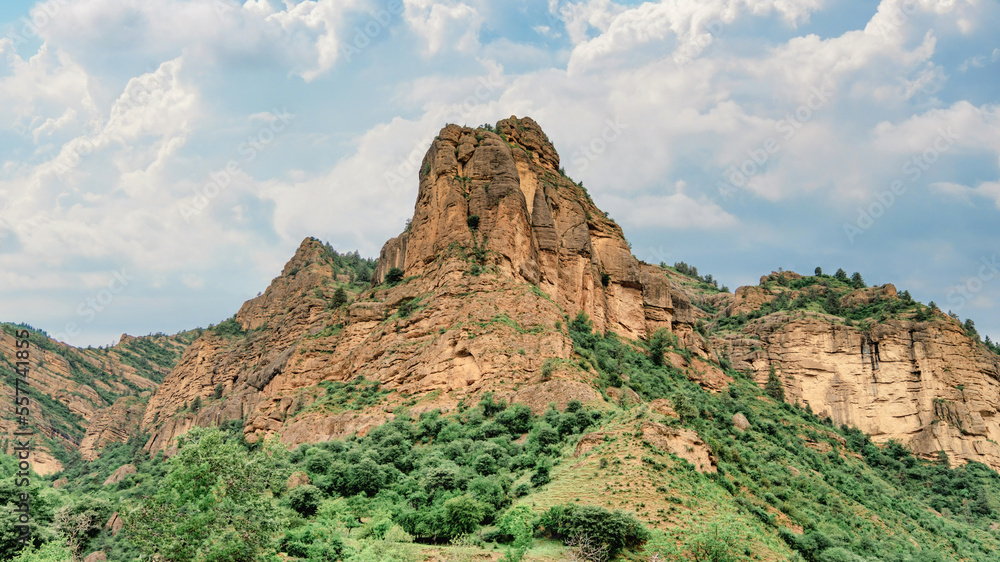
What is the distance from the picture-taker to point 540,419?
52875 mm

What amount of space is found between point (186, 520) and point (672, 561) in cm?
2148

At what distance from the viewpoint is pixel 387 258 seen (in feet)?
286

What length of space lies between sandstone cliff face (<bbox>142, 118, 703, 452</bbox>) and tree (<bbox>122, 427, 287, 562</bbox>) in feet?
78.8

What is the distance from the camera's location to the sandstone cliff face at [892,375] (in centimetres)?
9438

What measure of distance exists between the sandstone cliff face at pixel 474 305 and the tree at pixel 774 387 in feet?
44.7

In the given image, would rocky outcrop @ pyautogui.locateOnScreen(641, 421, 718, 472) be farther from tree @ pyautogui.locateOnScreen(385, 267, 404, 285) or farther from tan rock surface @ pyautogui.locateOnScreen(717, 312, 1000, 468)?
tan rock surface @ pyautogui.locateOnScreen(717, 312, 1000, 468)

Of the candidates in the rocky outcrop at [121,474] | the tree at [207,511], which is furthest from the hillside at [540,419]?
the rocky outcrop at [121,474]

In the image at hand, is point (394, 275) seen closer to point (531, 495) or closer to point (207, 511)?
point (531, 495)

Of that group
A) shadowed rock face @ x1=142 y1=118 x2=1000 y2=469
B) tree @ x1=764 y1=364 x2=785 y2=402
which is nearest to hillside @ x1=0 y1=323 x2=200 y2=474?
shadowed rock face @ x1=142 y1=118 x2=1000 y2=469

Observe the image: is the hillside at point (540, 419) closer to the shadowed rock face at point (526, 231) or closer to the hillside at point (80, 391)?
the shadowed rock face at point (526, 231)

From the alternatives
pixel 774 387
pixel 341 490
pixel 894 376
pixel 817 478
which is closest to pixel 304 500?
pixel 341 490

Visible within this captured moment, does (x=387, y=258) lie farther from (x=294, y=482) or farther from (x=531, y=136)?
(x=294, y=482)

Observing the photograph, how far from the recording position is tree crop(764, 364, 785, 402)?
94.6 meters

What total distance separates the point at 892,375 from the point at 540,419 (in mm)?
68675
